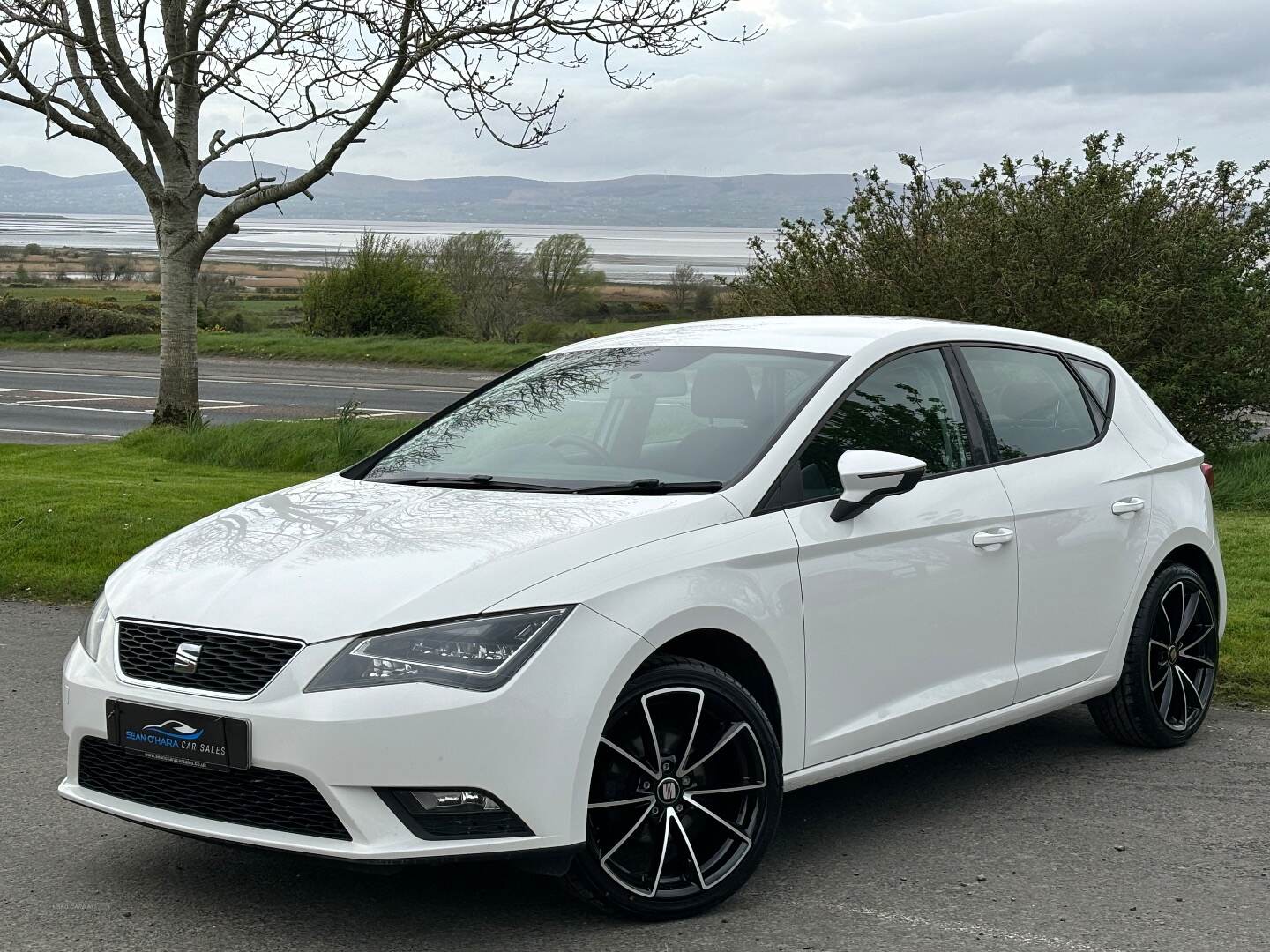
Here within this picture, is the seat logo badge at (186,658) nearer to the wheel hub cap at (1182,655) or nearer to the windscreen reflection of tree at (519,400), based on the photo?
the windscreen reflection of tree at (519,400)

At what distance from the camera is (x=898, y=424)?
17.1 ft

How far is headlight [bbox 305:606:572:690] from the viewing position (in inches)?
153

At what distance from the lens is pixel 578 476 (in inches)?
193

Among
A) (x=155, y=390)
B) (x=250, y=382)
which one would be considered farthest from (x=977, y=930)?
(x=250, y=382)

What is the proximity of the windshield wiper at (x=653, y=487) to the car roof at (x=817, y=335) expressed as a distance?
83 centimetres

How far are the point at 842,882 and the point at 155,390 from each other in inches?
954

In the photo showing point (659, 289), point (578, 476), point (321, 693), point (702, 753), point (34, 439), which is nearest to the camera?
point (321, 693)

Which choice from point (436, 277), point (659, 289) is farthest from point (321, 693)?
point (659, 289)

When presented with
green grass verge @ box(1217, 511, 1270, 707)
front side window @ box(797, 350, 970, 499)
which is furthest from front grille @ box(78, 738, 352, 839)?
green grass verge @ box(1217, 511, 1270, 707)

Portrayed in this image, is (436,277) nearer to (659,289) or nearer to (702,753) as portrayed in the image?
(659,289)

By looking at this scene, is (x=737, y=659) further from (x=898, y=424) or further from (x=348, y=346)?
(x=348, y=346)

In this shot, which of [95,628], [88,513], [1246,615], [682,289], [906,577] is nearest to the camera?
[95,628]

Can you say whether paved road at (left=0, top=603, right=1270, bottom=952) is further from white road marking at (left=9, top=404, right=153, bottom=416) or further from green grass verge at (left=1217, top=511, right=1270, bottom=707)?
white road marking at (left=9, top=404, right=153, bottom=416)

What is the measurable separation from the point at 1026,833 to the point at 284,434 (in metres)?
12.6
